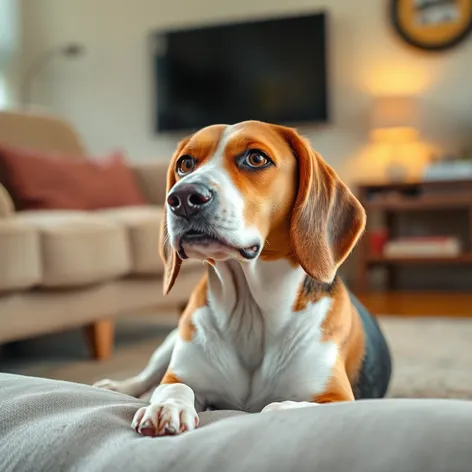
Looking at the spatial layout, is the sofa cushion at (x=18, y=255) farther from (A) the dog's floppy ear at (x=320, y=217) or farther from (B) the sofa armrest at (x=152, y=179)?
(B) the sofa armrest at (x=152, y=179)

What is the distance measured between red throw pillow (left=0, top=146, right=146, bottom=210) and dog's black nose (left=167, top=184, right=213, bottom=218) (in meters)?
2.17

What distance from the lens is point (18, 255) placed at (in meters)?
2.22

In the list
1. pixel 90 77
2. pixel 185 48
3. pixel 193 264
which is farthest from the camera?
pixel 90 77

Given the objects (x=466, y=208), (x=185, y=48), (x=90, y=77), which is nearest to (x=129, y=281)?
(x=466, y=208)

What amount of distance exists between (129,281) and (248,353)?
1.63 metres

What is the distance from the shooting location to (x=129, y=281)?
2.79 metres

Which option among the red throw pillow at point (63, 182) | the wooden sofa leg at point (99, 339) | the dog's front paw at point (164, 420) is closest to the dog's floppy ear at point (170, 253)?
the dog's front paw at point (164, 420)

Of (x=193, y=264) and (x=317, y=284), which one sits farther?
(x=193, y=264)

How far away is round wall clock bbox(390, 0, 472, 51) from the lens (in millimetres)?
5066

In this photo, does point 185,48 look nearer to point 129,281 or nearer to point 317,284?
point 129,281

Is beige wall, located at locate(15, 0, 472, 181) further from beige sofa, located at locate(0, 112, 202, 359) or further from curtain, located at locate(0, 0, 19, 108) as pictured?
beige sofa, located at locate(0, 112, 202, 359)

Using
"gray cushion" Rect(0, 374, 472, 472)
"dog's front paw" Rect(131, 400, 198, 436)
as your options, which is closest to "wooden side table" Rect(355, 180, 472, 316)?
"dog's front paw" Rect(131, 400, 198, 436)

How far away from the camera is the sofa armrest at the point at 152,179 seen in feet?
11.8

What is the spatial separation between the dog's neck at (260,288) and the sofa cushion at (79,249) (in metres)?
1.23
